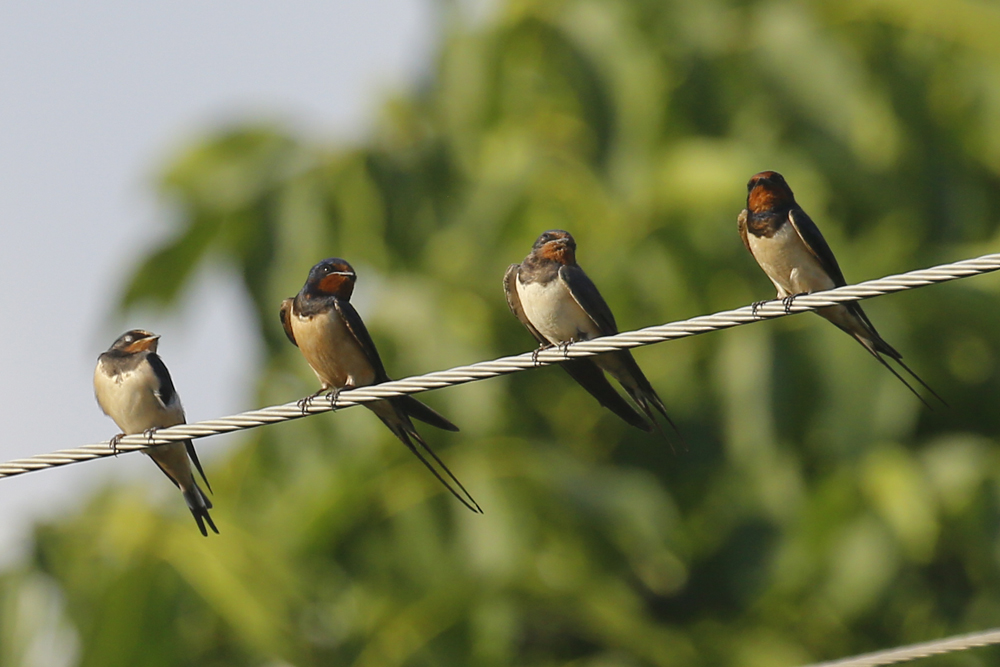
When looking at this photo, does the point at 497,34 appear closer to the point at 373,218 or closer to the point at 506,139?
the point at 506,139

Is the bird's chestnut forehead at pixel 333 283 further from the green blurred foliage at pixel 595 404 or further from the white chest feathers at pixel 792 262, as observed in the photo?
the white chest feathers at pixel 792 262

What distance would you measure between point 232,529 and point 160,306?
1.35 meters

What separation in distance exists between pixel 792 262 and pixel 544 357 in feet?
4.63

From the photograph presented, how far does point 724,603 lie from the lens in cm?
715

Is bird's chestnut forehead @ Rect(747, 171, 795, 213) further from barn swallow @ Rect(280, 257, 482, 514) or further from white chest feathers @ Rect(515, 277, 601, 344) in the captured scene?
barn swallow @ Rect(280, 257, 482, 514)

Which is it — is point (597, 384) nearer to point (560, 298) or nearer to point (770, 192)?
point (560, 298)

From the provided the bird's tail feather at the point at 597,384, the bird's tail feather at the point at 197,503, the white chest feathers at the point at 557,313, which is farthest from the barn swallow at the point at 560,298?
the bird's tail feather at the point at 197,503

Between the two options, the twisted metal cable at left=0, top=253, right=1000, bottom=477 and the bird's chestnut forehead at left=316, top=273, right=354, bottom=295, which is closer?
the twisted metal cable at left=0, top=253, right=1000, bottom=477

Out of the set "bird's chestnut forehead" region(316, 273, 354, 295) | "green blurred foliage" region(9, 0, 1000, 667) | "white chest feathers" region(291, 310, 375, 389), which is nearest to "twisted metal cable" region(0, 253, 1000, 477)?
"white chest feathers" region(291, 310, 375, 389)

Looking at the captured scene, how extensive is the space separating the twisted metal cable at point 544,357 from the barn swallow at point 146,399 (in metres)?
1.02

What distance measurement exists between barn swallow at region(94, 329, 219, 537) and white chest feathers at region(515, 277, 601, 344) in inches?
48.5

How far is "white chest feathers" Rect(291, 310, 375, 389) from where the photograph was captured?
16.3ft

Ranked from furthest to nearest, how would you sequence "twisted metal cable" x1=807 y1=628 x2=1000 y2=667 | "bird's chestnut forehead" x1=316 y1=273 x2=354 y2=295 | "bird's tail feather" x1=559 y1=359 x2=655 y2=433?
"bird's chestnut forehead" x1=316 y1=273 x2=354 y2=295 < "bird's tail feather" x1=559 y1=359 x2=655 y2=433 < "twisted metal cable" x1=807 y1=628 x2=1000 y2=667

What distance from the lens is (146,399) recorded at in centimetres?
526
